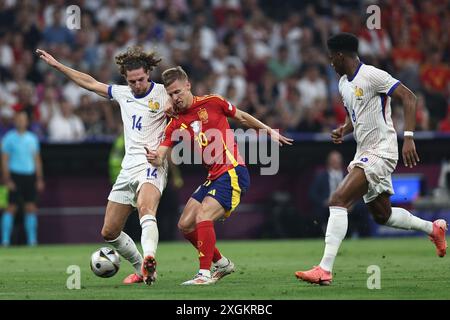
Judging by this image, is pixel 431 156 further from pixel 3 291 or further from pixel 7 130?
pixel 3 291

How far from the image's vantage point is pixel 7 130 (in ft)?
65.2

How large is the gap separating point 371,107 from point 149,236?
2.52 meters

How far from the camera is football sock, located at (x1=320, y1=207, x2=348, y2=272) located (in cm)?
1004

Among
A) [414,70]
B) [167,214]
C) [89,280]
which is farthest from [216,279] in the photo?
[414,70]

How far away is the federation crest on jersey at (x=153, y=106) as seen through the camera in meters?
10.7

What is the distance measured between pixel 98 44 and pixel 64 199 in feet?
11.5

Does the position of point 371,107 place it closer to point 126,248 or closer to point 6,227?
point 126,248

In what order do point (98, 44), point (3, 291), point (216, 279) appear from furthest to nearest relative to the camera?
point (98, 44)
point (216, 279)
point (3, 291)

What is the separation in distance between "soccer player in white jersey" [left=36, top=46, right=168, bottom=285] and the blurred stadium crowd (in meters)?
8.81

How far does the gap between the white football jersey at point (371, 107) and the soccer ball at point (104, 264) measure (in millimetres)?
2749

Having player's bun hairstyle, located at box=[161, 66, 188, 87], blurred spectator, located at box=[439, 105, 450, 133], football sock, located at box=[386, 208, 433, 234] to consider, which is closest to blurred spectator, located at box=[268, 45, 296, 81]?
blurred spectator, located at box=[439, 105, 450, 133]

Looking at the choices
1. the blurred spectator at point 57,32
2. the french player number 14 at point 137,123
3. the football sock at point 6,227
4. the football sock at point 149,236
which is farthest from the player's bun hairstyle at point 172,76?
the blurred spectator at point 57,32

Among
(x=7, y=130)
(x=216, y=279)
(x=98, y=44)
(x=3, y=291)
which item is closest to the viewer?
(x=3, y=291)

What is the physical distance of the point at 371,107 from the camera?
10.4 metres
